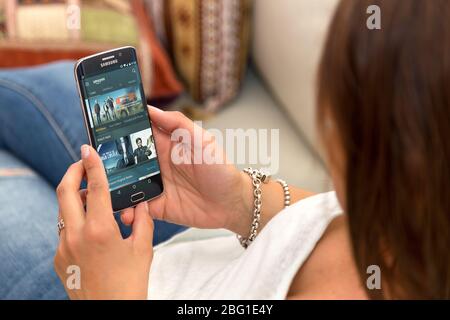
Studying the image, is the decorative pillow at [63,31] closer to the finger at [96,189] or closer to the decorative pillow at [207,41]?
the decorative pillow at [207,41]

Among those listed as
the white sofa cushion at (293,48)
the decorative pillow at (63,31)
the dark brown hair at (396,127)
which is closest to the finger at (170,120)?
the dark brown hair at (396,127)

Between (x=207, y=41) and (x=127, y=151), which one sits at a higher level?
(x=207, y=41)

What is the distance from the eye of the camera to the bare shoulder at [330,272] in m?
0.54

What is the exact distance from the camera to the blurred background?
109 cm

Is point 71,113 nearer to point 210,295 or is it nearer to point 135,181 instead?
point 135,181

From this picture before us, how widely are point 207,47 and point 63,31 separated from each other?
301 mm

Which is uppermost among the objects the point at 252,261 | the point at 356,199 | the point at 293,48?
the point at 293,48

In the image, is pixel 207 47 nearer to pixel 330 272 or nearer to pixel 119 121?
pixel 119 121

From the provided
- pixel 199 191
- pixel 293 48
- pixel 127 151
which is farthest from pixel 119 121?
pixel 293 48

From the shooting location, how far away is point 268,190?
735 millimetres

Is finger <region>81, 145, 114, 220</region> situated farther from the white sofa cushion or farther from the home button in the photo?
the white sofa cushion

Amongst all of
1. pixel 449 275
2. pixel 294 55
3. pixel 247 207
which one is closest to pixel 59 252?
pixel 247 207

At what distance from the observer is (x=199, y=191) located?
708 millimetres

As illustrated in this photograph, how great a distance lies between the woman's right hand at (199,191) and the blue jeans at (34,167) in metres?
0.12
